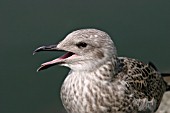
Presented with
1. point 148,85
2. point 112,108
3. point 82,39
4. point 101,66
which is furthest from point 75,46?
point 148,85

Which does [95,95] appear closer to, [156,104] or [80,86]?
[80,86]

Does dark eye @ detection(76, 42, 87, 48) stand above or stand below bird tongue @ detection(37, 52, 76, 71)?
above

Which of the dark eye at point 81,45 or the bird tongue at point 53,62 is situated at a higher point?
the dark eye at point 81,45

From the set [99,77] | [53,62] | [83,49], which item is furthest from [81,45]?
[99,77]

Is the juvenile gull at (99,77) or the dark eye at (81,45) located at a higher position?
Result: the dark eye at (81,45)

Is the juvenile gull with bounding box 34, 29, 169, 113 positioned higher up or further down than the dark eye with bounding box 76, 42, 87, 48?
further down

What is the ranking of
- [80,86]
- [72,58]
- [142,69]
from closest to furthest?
[72,58], [80,86], [142,69]
